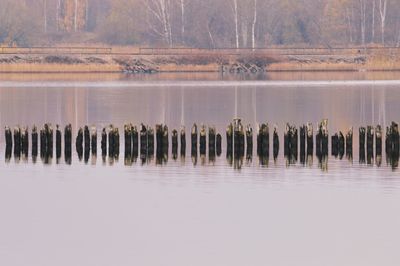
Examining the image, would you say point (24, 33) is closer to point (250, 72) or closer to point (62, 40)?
point (62, 40)

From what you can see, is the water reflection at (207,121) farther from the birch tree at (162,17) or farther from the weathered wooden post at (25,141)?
the birch tree at (162,17)

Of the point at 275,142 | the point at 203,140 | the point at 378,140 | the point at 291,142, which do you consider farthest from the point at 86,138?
the point at 378,140

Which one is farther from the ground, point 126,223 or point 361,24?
point 361,24

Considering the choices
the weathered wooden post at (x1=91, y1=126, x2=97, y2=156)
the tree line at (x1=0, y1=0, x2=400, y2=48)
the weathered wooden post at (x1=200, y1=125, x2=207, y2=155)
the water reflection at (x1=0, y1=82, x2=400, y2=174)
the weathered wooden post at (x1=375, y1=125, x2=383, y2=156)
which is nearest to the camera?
the weathered wooden post at (x1=375, y1=125, x2=383, y2=156)

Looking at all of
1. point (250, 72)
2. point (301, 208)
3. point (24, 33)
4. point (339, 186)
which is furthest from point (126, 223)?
point (24, 33)

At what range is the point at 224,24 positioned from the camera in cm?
12694

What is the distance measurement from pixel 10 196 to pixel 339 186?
7567mm

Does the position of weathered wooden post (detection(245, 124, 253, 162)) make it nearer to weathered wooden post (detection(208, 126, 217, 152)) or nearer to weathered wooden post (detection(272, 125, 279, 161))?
weathered wooden post (detection(272, 125, 279, 161))

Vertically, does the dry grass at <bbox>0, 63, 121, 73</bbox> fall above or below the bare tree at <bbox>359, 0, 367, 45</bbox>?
below

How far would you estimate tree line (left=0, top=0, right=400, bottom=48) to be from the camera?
125 meters

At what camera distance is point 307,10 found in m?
132

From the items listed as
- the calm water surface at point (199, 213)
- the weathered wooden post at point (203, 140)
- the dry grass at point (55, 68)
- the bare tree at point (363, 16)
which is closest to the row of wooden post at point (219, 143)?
the weathered wooden post at point (203, 140)

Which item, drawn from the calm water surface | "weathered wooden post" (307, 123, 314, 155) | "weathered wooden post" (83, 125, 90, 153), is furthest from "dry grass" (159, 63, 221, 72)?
"weathered wooden post" (307, 123, 314, 155)

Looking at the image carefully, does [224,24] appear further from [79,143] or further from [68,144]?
[68,144]
